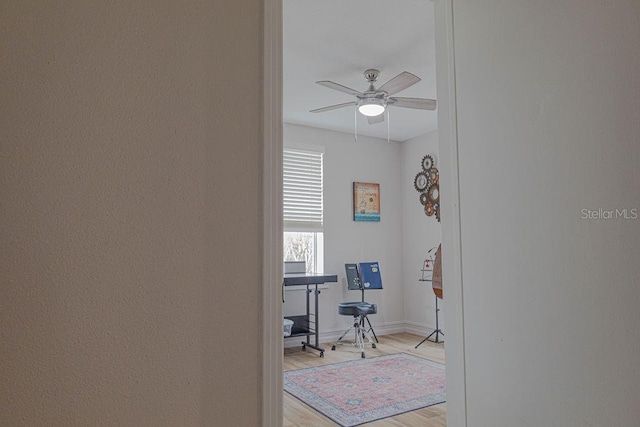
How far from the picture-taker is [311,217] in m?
5.29

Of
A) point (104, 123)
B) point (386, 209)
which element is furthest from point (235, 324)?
point (386, 209)

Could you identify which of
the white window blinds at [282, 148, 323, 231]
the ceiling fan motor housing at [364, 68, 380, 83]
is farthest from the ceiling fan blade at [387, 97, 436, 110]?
the white window blinds at [282, 148, 323, 231]

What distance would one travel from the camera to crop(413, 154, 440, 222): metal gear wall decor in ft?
17.7

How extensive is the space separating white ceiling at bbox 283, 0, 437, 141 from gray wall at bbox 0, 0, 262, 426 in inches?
66.2

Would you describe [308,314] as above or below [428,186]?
below

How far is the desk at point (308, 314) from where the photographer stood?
4.50 m

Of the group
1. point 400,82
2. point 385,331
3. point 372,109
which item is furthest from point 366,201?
point 400,82

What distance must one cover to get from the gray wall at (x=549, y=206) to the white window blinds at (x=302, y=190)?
3.47 m

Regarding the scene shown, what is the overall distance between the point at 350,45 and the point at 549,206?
2197 millimetres

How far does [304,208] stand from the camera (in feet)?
17.2

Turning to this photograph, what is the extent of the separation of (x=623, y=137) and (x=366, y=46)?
7.40 ft

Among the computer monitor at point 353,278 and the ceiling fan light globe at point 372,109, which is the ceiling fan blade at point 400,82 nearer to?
the ceiling fan light globe at point 372,109

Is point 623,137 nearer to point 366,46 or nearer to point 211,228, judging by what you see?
point 211,228

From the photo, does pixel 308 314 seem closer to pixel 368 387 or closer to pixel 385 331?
pixel 385 331
